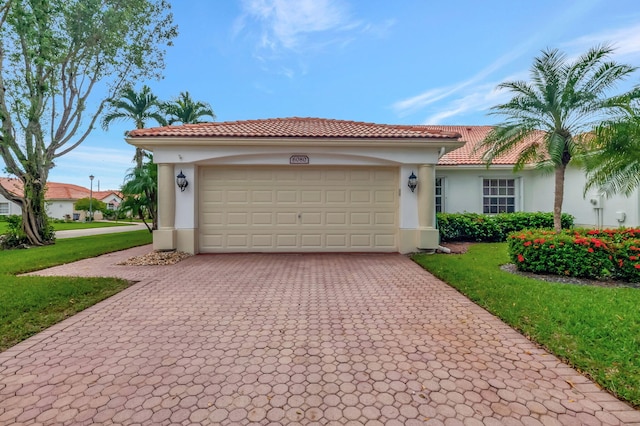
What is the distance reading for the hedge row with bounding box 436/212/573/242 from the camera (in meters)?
11.3

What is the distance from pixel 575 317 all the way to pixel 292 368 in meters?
3.66

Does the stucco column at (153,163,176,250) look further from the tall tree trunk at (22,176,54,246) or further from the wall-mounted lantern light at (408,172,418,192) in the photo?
the wall-mounted lantern light at (408,172,418,192)

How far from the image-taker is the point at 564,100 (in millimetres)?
7016

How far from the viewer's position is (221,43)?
523 inches

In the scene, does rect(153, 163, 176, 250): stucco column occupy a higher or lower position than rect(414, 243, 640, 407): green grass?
higher

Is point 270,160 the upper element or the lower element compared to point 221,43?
lower

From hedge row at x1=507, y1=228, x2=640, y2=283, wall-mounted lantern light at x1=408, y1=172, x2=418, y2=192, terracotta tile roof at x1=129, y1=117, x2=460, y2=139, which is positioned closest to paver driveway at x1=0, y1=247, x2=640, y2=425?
hedge row at x1=507, y1=228, x2=640, y2=283

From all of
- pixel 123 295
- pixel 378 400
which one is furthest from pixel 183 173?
pixel 378 400

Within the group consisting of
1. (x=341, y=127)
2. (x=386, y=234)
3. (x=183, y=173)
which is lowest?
(x=386, y=234)

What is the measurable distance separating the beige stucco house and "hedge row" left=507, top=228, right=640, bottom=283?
284 centimetres

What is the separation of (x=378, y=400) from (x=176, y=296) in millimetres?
3980

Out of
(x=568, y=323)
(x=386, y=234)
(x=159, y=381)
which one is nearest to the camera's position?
(x=159, y=381)

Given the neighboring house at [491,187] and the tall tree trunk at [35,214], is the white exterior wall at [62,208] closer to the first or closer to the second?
the tall tree trunk at [35,214]

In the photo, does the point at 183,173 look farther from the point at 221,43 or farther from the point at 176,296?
the point at 221,43
